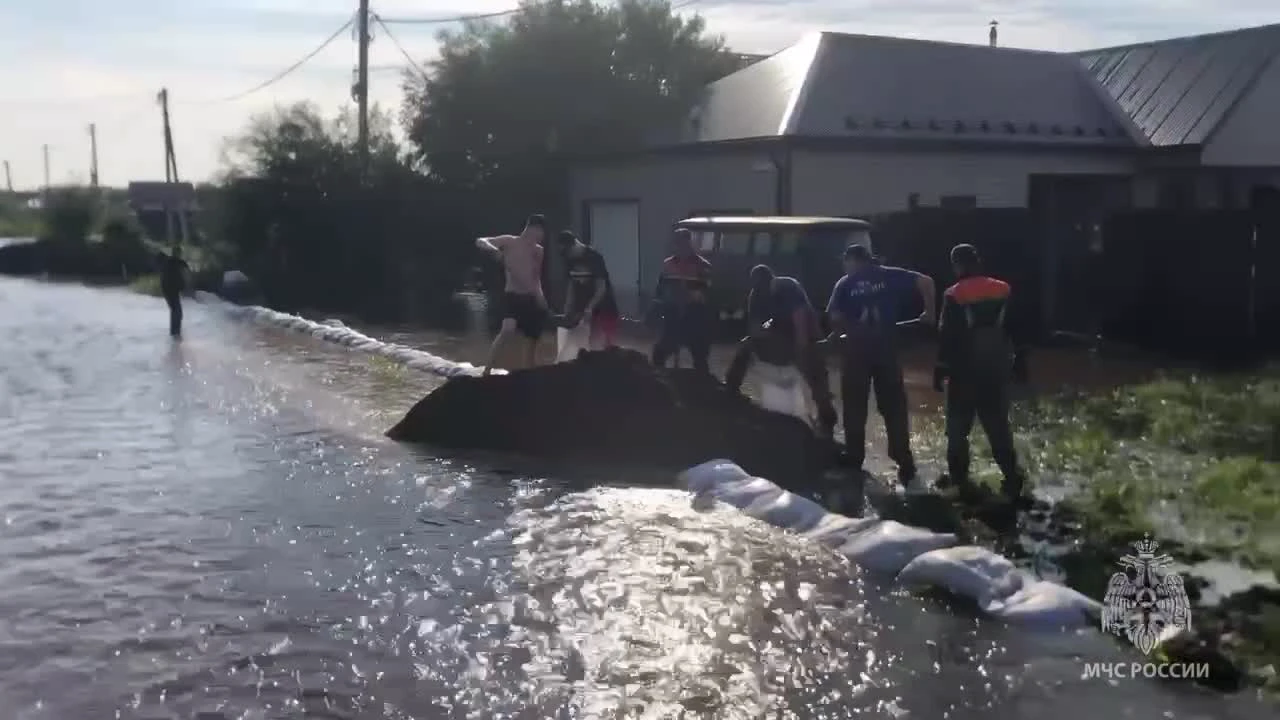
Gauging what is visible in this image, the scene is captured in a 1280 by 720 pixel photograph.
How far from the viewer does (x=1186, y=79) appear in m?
25.7

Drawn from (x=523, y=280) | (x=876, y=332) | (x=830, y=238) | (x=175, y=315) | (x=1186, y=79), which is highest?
(x=1186, y=79)

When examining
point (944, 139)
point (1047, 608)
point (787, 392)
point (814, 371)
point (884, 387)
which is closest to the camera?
point (1047, 608)

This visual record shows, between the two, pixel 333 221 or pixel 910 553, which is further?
pixel 333 221

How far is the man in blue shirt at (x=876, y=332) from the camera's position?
32.7 feet

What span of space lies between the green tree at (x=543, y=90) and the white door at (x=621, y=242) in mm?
2906

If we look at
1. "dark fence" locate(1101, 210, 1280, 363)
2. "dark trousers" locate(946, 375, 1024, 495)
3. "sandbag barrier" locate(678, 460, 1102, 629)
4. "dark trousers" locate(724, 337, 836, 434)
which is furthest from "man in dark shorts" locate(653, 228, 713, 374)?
"dark fence" locate(1101, 210, 1280, 363)

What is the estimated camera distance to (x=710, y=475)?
9.86 meters

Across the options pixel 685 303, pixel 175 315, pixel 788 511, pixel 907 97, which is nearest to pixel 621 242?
pixel 907 97

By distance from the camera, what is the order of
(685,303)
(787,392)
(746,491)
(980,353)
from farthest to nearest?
1. (685,303)
2. (787,392)
3. (746,491)
4. (980,353)

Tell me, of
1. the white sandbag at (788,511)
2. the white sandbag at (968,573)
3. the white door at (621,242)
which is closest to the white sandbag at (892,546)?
the white sandbag at (968,573)

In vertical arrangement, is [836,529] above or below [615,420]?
below

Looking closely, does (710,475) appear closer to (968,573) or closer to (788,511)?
(788,511)

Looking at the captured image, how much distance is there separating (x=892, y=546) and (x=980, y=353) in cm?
201

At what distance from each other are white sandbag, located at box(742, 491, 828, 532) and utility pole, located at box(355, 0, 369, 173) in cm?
2585
